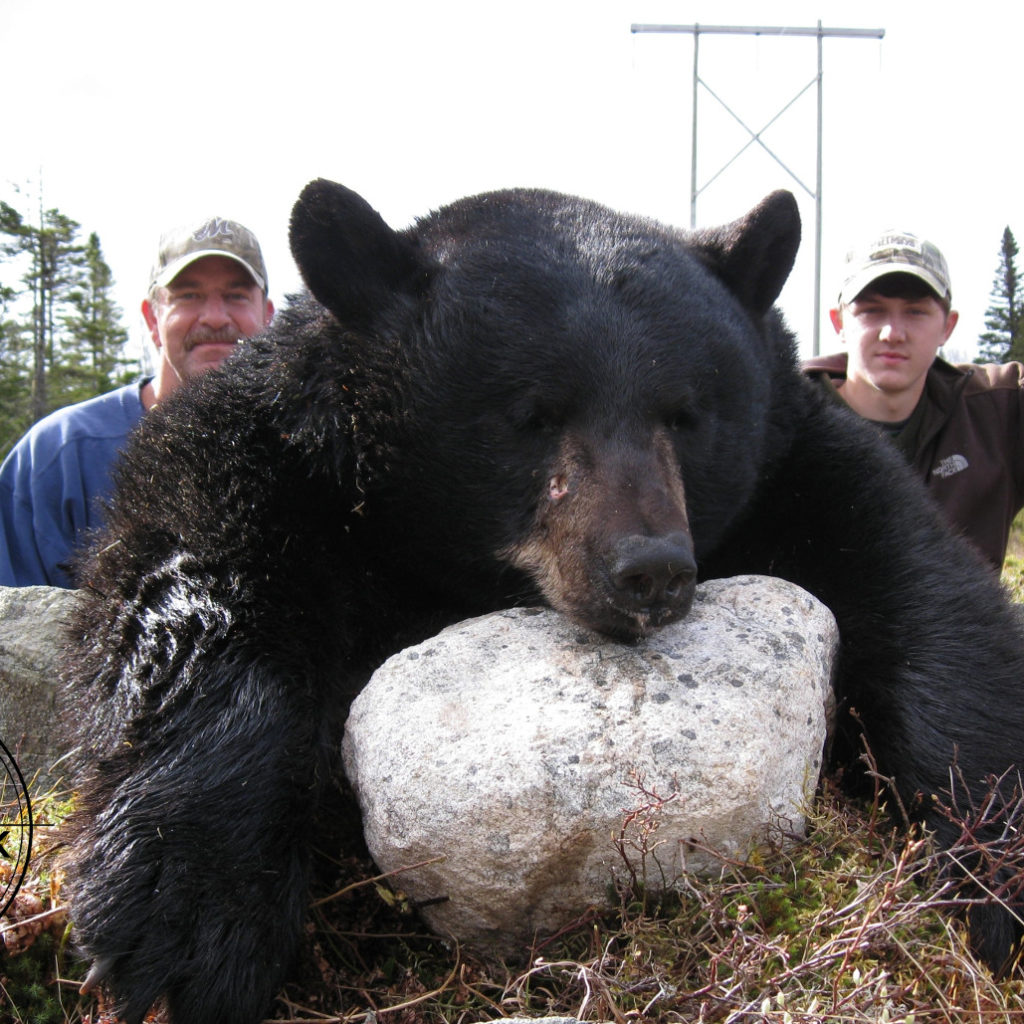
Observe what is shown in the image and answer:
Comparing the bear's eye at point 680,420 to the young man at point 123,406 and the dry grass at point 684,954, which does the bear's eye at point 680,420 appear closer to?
the dry grass at point 684,954

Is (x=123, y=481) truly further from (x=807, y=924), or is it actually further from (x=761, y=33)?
(x=761, y=33)

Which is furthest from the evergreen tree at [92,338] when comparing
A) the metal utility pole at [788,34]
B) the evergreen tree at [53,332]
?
the metal utility pole at [788,34]

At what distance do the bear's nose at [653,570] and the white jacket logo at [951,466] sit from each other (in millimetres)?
3313

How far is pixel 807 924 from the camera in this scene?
192 cm

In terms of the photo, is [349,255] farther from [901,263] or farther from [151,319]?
[901,263]

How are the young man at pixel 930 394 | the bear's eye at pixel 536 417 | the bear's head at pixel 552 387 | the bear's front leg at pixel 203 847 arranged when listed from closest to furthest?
the bear's front leg at pixel 203 847 → the bear's head at pixel 552 387 → the bear's eye at pixel 536 417 → the young man at pixel 930 394

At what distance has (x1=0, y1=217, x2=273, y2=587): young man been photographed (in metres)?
4.29

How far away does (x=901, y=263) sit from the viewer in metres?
4.94

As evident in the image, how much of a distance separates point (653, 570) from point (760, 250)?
4.22ft

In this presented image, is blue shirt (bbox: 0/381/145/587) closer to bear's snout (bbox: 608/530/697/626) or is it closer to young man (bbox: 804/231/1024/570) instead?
bear's snout (bbox: 608/530/697/626)

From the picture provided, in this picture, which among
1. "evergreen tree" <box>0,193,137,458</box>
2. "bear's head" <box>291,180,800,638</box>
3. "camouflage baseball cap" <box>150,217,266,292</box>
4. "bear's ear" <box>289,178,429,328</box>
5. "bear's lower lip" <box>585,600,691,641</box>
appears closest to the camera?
"bear's lower lip" <box>585,600,691,641</box>

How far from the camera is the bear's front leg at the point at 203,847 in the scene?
77.1 inches

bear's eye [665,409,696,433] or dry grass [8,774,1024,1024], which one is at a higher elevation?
bear's eye [665,409,696,433]

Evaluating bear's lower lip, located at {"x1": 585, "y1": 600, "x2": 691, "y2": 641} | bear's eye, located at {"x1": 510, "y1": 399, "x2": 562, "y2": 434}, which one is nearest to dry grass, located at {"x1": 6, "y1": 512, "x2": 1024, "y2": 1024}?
bear's lower lip, located at {"x1": 585, "y1": 600, "x2": 691, "y2": 641}
